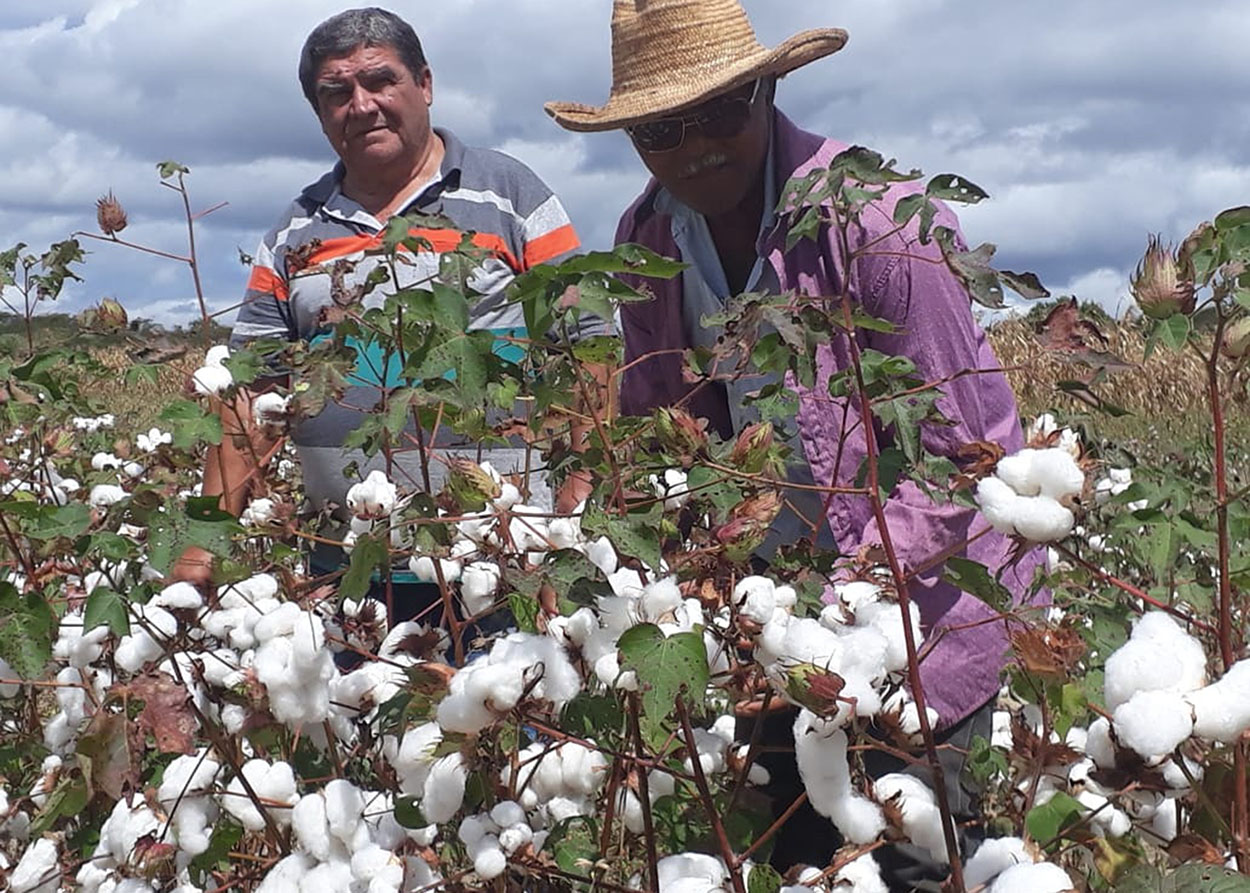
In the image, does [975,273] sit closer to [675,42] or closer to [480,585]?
[480,585]

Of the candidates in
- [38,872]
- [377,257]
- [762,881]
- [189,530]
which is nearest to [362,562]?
[189,530]

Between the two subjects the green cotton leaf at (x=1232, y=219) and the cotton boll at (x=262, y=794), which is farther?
the cotton boll at (x=262, y=794)

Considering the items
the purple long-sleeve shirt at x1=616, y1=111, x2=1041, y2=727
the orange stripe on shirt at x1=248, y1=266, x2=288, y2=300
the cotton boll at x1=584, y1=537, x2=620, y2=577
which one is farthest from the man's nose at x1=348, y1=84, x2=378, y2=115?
the cotton boll at x1=584, y1=537, x2=620, y2=577

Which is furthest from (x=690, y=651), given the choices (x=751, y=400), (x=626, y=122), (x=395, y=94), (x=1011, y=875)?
(x=395, y=94)

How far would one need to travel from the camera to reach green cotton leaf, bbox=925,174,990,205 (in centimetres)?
135

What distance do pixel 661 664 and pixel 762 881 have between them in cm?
41

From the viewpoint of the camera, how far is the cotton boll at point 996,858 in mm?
1293

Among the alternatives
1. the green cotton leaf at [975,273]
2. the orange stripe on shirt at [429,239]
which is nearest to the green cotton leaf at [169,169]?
the orange stripe on shirt at [429,239]

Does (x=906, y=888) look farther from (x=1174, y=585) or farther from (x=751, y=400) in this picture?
(x=751, y=400)

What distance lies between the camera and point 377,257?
9.84 feet

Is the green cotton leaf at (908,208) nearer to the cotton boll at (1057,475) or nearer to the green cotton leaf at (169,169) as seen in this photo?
the cotton boll at (1057,475)

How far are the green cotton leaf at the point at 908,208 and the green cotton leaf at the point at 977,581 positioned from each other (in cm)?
33

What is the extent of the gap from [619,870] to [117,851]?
777 millimetres

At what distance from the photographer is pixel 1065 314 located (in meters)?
1.35
